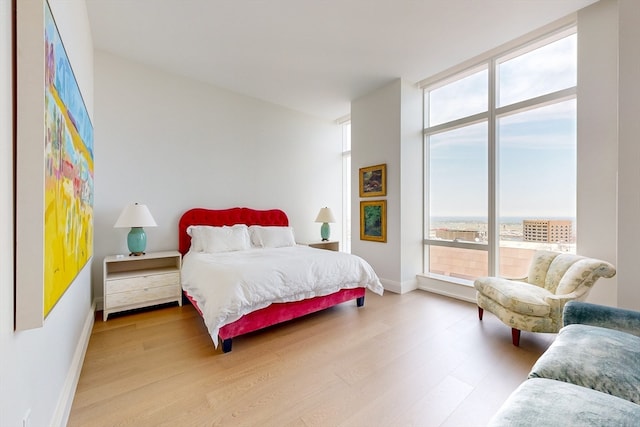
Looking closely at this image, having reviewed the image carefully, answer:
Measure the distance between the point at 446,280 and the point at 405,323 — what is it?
128 cm

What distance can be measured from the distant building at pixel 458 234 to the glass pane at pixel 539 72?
5.50 ft

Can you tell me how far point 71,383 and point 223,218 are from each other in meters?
2.59

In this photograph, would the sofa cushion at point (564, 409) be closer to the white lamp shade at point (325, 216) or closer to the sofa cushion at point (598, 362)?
the sofa cushion at point (598, 362)

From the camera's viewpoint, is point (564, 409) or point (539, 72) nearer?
point (564, 409)

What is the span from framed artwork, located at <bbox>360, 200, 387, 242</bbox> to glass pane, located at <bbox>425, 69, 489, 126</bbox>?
59.0 inches

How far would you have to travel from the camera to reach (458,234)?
374 centimetres

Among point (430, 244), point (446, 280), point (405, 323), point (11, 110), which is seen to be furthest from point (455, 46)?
point (11, 110)

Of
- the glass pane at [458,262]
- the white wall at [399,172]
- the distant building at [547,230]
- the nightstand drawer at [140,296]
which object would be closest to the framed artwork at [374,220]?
the white wall at [399,172]

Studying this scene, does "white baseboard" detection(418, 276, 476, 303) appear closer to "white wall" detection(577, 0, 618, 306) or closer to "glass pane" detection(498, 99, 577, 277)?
"glass pane" detection(498, 99, 577, 277)

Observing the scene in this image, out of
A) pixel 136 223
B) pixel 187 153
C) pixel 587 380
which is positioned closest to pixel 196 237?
pixel 136 223

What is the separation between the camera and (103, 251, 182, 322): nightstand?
9.51 ft

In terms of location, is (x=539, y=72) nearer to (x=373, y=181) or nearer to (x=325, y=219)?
(x=373, y=181)

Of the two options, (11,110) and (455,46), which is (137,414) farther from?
(455,46)

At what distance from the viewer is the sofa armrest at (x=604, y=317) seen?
1456 mm
